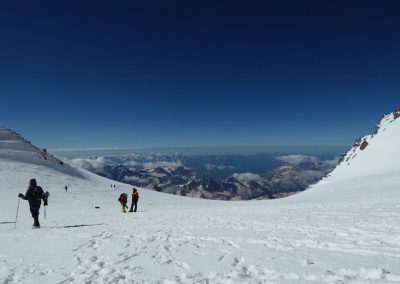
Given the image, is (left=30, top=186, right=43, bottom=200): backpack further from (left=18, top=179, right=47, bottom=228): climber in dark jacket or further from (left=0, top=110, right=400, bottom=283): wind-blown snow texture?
(left=0, top=110, right=400, bottom=283): wind-blown snow texture

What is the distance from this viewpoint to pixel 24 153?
238 feet

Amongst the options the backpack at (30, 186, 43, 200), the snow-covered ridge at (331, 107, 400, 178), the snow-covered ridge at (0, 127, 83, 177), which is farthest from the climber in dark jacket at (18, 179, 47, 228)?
the snow-covered ridge at (331, 107, 400, 178)

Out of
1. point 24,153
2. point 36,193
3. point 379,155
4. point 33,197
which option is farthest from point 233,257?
point 379,155

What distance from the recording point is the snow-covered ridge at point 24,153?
226ft

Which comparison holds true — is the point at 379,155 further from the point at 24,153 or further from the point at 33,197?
the point at 24,153

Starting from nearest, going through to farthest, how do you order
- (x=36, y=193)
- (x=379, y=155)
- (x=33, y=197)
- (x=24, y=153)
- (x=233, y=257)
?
(x=233, y=257), (x=33, y=197), (x=36, y=193), (x=24, y=153), (x=379, y=155)

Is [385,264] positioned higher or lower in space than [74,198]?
higher

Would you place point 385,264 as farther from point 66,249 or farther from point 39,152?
point 39,152

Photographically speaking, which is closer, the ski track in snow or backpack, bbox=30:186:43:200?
the ski track in snow

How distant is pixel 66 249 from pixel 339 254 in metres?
9.05

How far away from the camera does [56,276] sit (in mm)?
7777

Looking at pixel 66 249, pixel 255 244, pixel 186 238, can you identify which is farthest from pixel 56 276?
pixel 255 244

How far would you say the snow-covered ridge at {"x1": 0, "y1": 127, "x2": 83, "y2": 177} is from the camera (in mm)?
68812

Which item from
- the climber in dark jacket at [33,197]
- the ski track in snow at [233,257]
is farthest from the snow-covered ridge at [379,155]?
the climber in dark jacket at [33,197]
